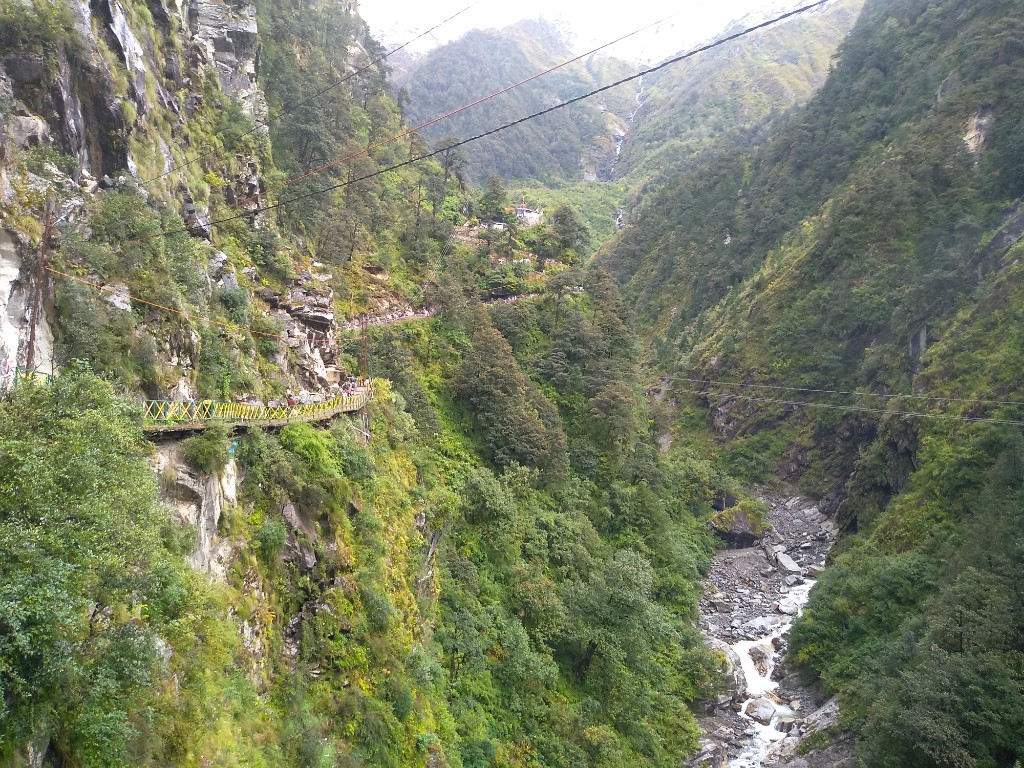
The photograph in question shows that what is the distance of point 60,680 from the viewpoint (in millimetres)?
6000

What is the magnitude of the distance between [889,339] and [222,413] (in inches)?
1930

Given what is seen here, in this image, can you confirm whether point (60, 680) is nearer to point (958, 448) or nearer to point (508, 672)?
point (508, 672)

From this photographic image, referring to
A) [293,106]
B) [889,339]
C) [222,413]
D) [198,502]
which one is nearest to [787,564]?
[889,339]

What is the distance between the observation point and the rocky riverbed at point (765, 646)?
22.3m

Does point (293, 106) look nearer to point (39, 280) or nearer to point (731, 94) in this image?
point (39, 280)

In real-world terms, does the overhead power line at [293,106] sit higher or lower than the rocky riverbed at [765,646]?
higher

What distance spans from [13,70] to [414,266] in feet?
91.9

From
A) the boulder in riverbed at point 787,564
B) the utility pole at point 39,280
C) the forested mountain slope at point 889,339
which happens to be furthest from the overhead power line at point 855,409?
the utility pole at point 39,280

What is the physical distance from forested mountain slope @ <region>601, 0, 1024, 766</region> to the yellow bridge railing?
20.7 metres

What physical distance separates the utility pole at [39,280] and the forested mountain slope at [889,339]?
2514cm

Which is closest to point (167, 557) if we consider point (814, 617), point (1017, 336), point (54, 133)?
point (54, 133)

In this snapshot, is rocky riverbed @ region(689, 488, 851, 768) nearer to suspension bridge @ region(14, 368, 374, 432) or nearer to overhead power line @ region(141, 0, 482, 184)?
suspension bridge @ region(14, 368, 374, 432)

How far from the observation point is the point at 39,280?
1140 centimetres

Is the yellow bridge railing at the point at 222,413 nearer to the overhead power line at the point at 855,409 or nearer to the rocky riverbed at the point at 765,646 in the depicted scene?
the rocky riverbed at the point at 765,646
